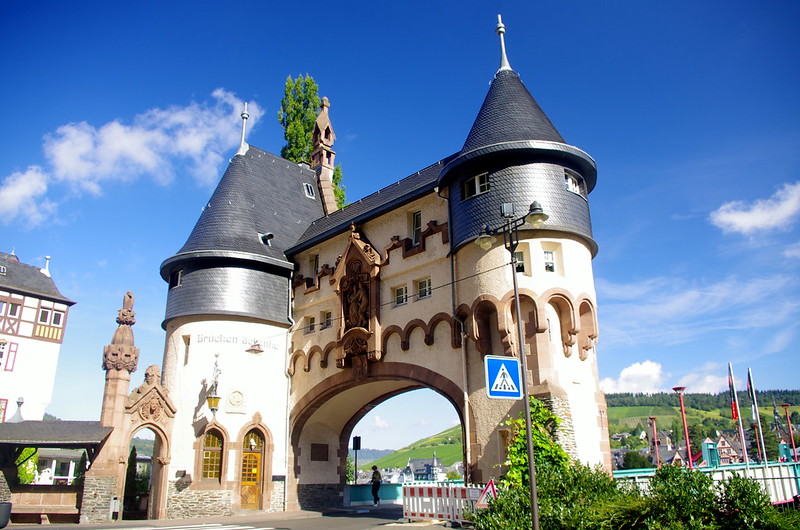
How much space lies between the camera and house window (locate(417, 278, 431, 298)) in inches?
861

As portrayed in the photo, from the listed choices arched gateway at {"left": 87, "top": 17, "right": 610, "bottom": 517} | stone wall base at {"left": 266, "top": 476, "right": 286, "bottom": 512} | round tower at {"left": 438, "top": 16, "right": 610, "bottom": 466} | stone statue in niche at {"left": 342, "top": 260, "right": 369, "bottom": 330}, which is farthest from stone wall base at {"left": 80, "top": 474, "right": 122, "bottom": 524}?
round tower at {"left": 438, "top": 16, "right": 610, "bottom": 466}

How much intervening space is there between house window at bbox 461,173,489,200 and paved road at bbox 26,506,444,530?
9.86 meters

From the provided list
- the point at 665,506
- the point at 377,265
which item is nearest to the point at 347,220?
the point at 377,265

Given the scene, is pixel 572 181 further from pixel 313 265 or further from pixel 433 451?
pixel 433 451

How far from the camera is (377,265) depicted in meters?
23.7

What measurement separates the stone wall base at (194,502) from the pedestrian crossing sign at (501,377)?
15468mm

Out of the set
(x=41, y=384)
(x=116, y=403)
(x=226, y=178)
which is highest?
(x=226, y=178)

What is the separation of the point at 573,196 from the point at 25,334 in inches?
1683

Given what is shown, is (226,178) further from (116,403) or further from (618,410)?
(618,410)

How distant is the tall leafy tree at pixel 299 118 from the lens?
1588 inches

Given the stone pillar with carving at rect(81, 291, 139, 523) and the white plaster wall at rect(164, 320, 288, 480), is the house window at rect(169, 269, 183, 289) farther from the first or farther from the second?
the stone pillar with carving at rect(81, 291, 139, 523)

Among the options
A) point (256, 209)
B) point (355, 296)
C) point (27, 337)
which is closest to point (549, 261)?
point (355, 296)

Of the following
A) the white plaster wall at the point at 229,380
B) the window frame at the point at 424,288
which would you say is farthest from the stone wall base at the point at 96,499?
the window frame at the point at 424,288

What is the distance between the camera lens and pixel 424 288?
2209 cm
